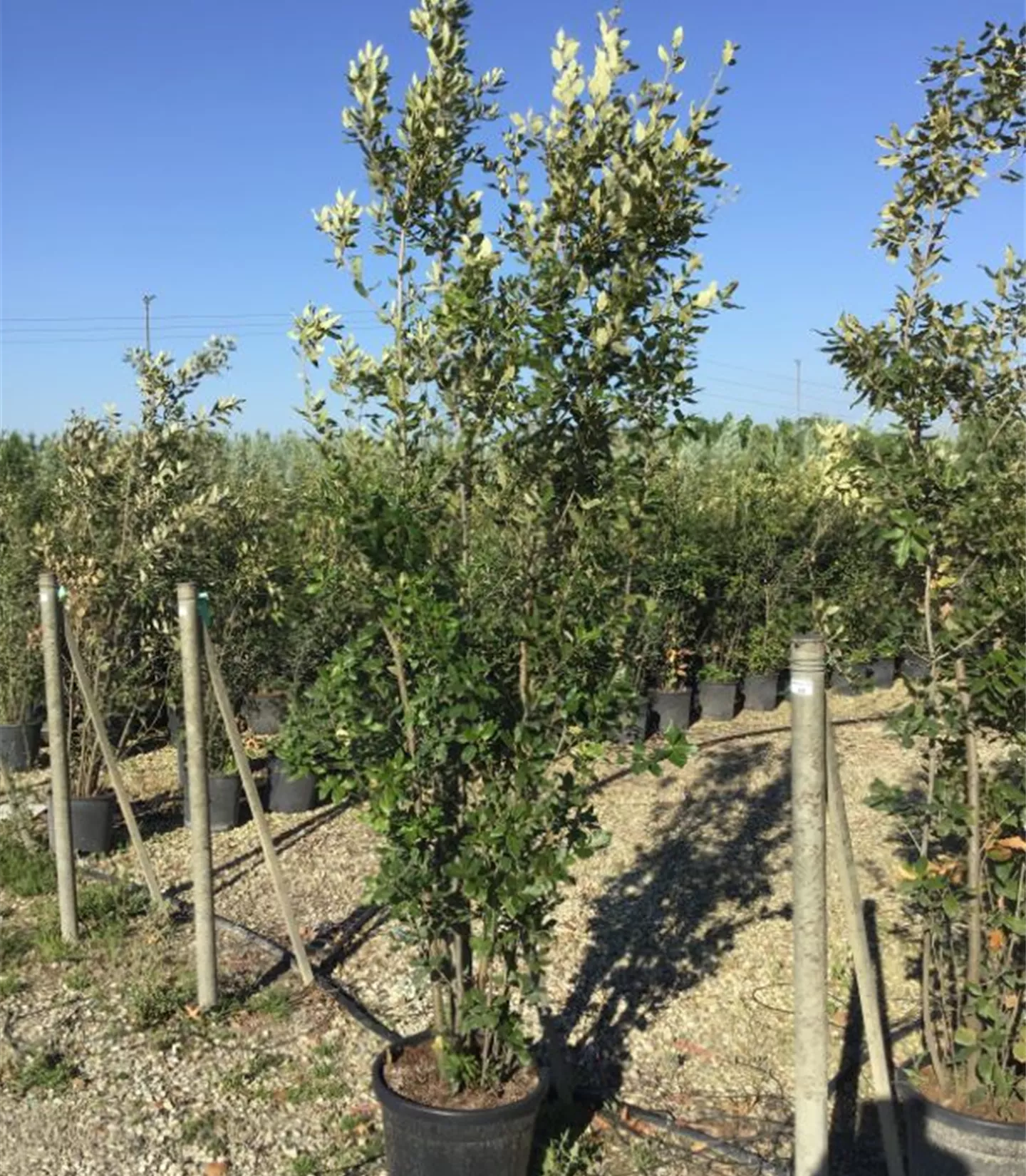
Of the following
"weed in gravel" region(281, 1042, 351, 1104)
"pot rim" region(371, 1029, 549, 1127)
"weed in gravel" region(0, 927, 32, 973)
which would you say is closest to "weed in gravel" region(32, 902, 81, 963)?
"weed in gravel" region(0, 927, 32, 973)

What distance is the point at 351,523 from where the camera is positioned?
2.75 meters

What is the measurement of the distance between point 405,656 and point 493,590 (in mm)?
475

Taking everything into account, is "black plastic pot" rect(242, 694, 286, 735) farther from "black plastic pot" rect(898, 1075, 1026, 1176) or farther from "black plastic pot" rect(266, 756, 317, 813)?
"black plastic pot" rect(898, 1075, 1026, 1176)

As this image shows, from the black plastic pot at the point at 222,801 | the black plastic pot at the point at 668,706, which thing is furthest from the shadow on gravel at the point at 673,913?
the black plastic pot at the point at 222,801

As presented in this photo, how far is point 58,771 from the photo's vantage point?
4836mm

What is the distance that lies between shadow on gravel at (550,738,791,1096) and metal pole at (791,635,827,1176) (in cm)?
106

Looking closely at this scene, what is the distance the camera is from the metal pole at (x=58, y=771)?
15.5 feet

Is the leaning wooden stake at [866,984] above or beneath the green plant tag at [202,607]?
beneath

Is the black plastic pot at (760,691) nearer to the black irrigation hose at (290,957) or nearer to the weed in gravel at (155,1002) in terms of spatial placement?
the black irrigation hose at (290,957)

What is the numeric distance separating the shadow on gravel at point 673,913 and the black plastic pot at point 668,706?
2153mm

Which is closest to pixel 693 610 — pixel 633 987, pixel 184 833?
pixel 184 833

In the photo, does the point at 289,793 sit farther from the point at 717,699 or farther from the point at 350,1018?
the point at 717,699

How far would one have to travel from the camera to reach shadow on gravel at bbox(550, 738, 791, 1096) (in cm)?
391

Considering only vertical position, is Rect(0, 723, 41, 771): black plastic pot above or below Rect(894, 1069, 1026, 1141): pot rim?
above
